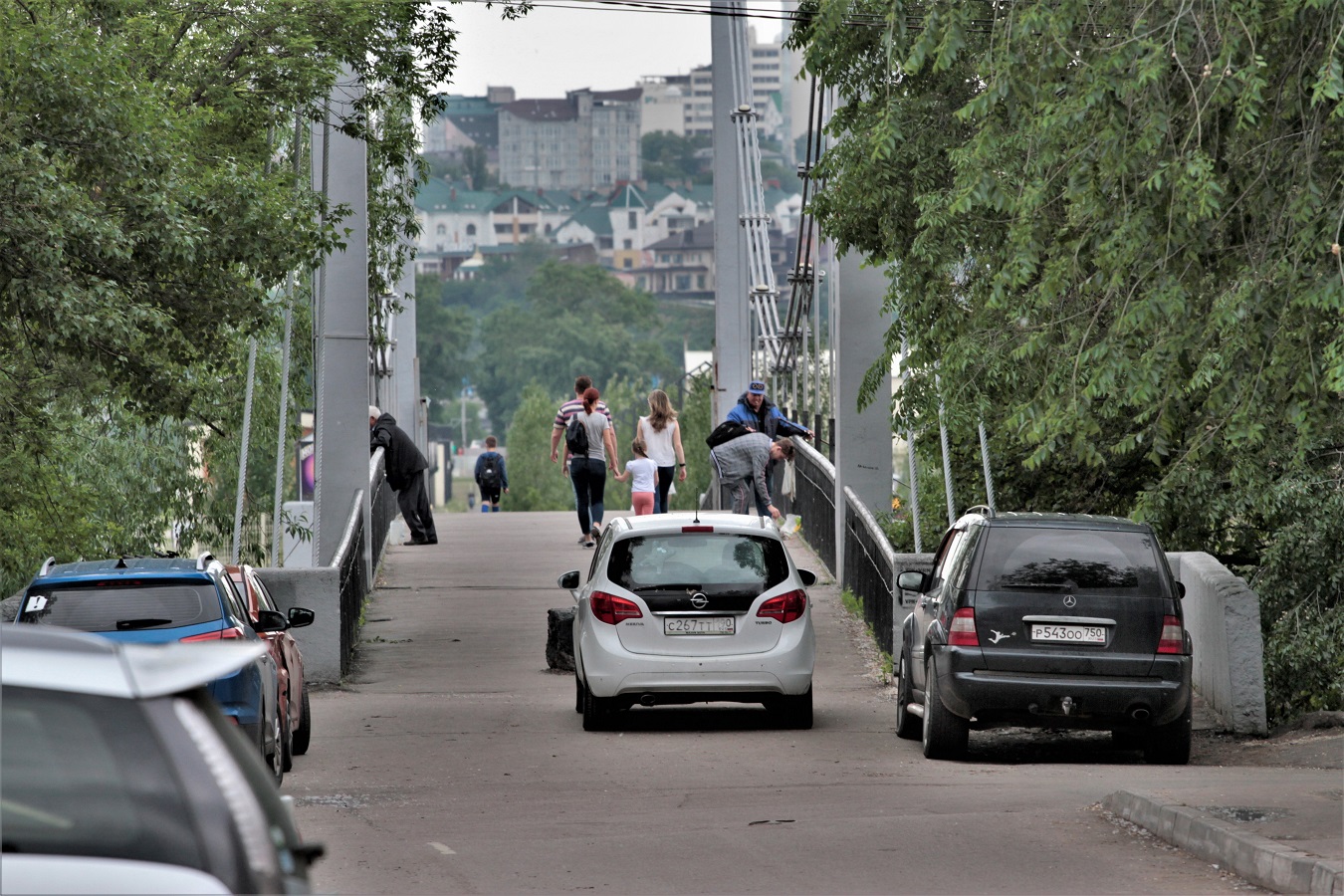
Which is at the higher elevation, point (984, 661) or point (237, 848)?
point (237, 848)

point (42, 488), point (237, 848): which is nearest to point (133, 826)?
point (237, 848)

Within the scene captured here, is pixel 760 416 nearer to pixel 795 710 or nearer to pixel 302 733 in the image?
pixel 795 710

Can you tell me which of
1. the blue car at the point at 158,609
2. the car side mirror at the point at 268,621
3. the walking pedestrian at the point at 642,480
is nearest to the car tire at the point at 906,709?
the car side mirror at the point at 268,621

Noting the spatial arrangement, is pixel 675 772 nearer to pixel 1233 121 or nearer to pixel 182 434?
pixel 1233 121

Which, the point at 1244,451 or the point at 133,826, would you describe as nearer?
the point at 133,826

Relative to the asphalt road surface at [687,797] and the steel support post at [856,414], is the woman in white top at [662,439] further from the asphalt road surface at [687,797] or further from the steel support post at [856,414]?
the asphalt road surface at [687,797]

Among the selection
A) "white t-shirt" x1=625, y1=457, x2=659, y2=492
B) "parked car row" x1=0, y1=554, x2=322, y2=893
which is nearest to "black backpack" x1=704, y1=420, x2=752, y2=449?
"white t-shirt" x1=625, y1=457, x2=659, y2=492

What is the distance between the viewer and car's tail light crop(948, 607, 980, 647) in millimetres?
11500

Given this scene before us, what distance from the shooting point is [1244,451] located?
11.2 metres

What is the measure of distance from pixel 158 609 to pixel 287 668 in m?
1.73

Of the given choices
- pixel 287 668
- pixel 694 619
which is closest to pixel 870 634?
pixel 694 619

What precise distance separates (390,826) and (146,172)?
5.63m

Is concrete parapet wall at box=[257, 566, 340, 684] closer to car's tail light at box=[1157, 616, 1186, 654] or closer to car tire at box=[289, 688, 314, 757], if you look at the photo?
car tire at box=[289, 688, 314, 757]

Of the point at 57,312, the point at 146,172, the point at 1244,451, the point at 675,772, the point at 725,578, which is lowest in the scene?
the point at 675,772
